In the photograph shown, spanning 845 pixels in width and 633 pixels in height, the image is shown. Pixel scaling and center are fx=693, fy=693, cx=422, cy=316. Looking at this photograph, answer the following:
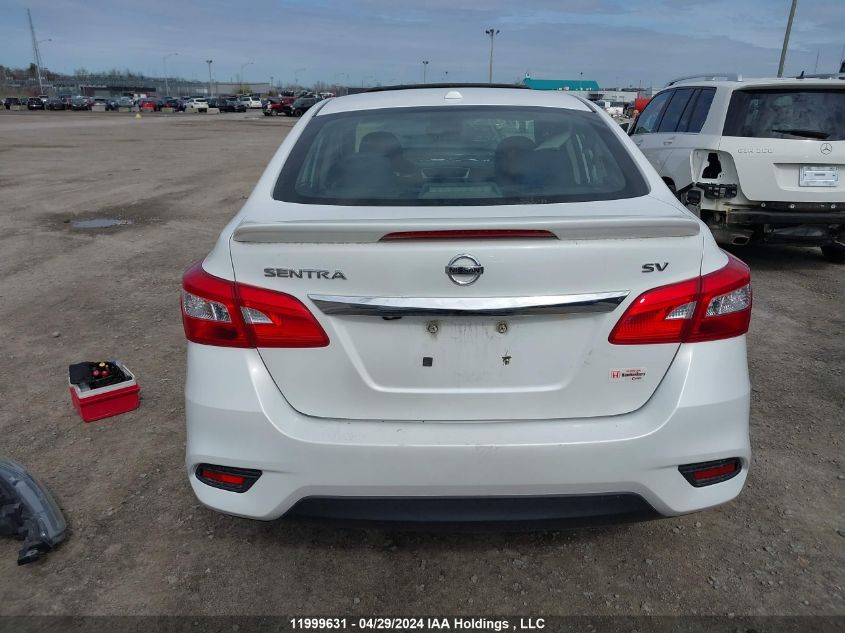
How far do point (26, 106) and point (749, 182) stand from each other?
7567 centimetres

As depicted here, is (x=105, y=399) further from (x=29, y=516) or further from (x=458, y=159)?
(x=458, y=159)

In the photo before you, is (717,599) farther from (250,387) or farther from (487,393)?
(250,387)

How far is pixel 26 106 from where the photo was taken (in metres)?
66.9

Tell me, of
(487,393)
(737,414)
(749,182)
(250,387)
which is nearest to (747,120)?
(749,182)

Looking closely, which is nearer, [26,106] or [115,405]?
[115,405]

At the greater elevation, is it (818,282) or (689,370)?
(689,370)

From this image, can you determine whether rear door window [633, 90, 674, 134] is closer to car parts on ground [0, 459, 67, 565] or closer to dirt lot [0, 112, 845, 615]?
dirt lot [0, 112, 845, 615]

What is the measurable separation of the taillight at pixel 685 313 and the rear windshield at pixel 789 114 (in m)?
5.00

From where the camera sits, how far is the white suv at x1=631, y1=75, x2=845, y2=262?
6430mm

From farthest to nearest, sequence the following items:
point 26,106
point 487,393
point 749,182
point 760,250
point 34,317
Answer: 1. point 26,106
2. point 760,250
3. point 749,182
4. point 34,317
5. point 487,393

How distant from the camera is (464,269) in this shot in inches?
81.4

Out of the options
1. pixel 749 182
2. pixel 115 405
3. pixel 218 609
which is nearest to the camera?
pixel 218 609

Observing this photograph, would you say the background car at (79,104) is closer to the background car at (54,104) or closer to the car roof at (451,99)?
the background car at (54,104)

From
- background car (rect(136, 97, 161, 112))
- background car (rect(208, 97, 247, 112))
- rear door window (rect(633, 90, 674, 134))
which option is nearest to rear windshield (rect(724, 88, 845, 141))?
rear door window (rect(633, 90, 674, 134))
